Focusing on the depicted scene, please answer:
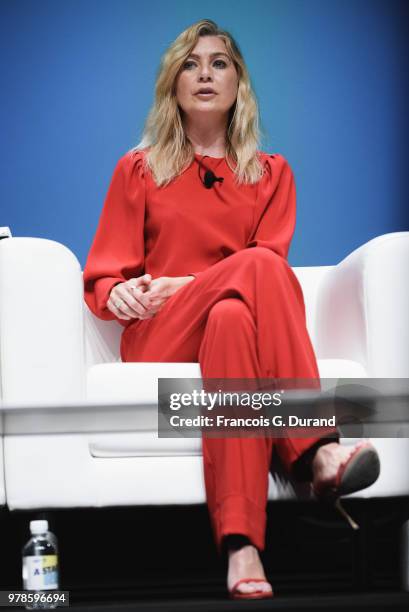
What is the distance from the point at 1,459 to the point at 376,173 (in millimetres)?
1244

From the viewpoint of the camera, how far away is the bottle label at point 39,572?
1.21m

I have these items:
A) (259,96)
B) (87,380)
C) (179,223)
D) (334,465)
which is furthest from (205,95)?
(334,465)

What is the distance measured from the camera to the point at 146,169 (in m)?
1.71

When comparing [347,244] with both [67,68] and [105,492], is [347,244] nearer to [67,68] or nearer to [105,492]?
[67,68]

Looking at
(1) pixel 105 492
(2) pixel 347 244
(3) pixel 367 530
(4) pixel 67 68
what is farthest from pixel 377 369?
(4) pixel 67 68

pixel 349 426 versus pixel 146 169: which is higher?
pixel 146 169

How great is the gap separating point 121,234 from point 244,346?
1.74 ft

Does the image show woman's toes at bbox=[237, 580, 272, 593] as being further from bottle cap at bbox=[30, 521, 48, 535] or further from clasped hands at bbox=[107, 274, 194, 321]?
clasped hands at bbox=[107, 274, 194, 321]

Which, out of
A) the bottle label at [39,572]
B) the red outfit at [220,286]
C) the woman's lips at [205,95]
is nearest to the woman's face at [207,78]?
the woman's lips at [205,95]

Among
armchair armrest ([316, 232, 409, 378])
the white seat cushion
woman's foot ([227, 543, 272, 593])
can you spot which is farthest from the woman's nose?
woman's foot ([227, 543, 272, 593])

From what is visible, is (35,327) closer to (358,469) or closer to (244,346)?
(244,346)

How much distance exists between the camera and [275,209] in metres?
1.71

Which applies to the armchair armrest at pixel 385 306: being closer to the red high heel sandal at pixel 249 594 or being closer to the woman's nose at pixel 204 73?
the red high heel sandal at pixel 249 594

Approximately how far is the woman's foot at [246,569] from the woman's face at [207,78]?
3.05 feet
